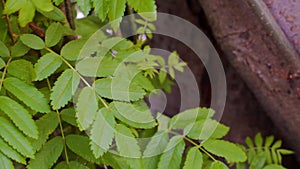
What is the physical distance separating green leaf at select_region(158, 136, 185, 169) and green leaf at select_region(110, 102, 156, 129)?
0.26 ft

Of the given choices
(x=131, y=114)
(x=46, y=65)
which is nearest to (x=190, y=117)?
(x=131, y=114)

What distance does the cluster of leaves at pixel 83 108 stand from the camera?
0.65 m

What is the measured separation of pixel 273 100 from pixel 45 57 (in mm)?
660

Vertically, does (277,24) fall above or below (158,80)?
above

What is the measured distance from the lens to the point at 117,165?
0.76m

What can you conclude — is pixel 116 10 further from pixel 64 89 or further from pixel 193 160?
pixel 193 160

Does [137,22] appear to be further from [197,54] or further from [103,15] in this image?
[103,15]

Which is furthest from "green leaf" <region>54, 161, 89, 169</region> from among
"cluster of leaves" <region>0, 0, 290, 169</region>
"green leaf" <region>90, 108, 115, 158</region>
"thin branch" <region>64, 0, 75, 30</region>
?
"thin branch" <region>64, 0, 75, 30</region>

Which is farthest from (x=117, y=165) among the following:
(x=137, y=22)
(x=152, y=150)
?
(x=137, y=22)

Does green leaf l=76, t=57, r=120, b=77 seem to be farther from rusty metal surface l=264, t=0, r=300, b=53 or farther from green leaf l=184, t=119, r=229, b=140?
rusty metal surface l=264, t=0, r=300, b=53

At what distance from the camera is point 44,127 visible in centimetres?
74

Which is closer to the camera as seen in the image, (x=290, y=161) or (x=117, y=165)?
(x=117, y=165)

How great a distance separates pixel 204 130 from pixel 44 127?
0.99 ft

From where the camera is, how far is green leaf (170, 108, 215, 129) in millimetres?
849
